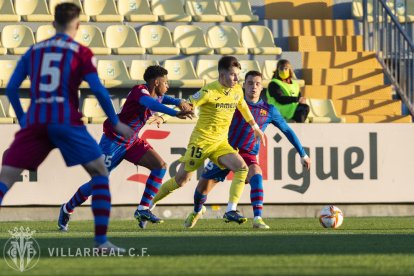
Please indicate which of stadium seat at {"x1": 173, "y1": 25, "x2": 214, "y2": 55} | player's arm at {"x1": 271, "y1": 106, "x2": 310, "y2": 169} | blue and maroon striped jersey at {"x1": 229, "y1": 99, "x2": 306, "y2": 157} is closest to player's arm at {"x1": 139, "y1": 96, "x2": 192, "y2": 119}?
blue and maroon striped jersey at {"x1": 229, "y1": 99, "x2": 306, "y2": 157}

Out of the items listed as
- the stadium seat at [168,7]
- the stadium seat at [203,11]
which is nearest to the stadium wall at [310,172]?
the stadium seat at [203,11]

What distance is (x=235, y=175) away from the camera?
12.6 metres

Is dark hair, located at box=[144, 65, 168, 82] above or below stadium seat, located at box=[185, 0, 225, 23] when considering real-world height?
below

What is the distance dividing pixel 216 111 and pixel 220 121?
12 centimetres

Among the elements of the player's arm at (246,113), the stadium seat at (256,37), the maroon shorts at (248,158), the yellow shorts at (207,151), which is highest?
the stadium seat at (256,37)

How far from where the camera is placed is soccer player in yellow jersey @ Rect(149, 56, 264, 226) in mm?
12234

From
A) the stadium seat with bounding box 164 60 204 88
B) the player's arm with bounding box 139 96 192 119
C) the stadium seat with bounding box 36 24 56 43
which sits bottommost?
the player's arm with bounding box 139 96 192 119

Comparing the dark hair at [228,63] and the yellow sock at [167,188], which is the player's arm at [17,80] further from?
the yellow sock at [167,188]

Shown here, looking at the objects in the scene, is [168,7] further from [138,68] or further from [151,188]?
[151,188]

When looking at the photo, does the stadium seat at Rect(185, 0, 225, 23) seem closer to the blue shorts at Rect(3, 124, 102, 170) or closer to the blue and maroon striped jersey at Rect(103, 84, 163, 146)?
the blue and maroon striped jersey at Rect(103, 84, 163, 146)

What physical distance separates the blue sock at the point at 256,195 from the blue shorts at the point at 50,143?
4902mm

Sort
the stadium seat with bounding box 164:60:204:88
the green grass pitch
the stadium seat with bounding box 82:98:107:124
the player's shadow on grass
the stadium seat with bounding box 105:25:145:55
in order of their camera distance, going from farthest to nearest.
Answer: the stadium seat with bounding box 105:25:145:55
the stadium seat with bounding box 164:60:204:88
the stadium seat with bounding box 82:98:107:124
the player's shadow on grass
the green grass pitch

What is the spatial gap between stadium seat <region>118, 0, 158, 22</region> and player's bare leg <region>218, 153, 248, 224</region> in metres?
7.59

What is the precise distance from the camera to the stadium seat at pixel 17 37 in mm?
18406
